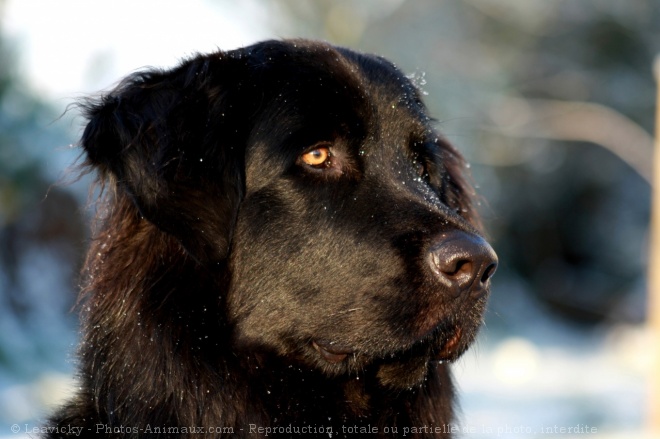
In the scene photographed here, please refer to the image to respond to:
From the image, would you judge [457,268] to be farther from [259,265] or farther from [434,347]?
[259,265]

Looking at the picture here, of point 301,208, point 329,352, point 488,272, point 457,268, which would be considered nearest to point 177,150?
point 301,208

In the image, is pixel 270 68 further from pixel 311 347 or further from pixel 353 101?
pixel 311 347

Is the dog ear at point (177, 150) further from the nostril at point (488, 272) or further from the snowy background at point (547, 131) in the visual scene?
the snowy background at point (547, 131)

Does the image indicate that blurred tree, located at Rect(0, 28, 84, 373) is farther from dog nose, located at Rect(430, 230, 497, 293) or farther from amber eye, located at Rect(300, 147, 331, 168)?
dog nose, located at Rect(430, 230, 497, 293)

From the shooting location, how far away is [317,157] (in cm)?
329

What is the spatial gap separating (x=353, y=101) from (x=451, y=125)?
1428cm

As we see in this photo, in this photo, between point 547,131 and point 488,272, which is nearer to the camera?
point 488,272

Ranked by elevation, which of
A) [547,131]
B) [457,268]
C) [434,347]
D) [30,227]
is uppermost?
[547,131]

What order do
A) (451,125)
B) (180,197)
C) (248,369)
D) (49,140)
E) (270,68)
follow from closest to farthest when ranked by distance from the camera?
(180,197) → (248,369) → (270,68) → (49,140) → (451,125)

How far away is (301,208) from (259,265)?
0.92 feet

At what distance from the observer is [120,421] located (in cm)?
306

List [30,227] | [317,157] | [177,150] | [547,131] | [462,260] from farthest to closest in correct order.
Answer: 1. [547,131]
2. [30,227]
3. [317,157]
4. [177,150]
5. [462,260]

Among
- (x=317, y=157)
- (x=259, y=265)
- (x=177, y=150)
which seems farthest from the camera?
(x=317, y=157)

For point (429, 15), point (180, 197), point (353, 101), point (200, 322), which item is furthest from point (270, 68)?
point (429, 15)
